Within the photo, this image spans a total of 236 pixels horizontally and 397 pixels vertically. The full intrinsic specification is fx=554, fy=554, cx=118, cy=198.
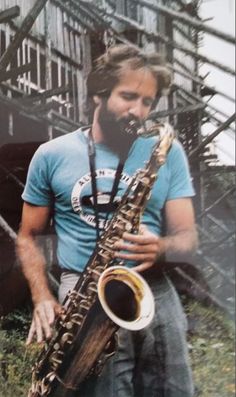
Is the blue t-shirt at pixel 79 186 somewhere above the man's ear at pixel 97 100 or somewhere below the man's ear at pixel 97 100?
below

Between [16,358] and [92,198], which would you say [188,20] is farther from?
[16,358]

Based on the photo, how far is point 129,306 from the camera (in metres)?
1.45

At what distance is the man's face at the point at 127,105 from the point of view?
1482 millimetres

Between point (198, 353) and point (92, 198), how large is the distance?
0.53m

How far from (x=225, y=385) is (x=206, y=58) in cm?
95

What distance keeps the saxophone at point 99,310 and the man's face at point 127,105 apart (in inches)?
2.0

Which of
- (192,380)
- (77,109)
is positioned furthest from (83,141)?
(192,380)

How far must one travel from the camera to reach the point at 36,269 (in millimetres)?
1500

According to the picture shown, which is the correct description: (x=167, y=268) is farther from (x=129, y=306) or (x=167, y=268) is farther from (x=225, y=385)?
(x=225, y=385)

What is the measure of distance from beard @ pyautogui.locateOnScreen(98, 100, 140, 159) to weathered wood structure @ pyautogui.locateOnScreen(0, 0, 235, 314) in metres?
0.07

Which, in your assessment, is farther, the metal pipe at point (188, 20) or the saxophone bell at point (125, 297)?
the metal pipe at point (188, 20)

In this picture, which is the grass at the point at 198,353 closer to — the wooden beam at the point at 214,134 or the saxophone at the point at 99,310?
the saxophone at the point at 99,310

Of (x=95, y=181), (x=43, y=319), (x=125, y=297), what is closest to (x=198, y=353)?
(x=125, y=297)

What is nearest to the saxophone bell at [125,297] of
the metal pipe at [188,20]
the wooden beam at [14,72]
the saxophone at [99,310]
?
the saxophone at [99,310]
